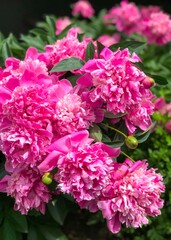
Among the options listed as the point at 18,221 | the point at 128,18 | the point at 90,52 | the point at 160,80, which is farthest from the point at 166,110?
the point at 128,18

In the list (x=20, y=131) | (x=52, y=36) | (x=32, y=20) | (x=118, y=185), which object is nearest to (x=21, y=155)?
(x=20, y=131)

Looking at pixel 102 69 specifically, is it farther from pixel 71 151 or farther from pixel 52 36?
pixel 52 36

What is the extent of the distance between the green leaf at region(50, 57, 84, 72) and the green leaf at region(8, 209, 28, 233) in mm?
598

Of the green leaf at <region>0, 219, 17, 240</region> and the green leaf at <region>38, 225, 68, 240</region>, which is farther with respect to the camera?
the green leaf at <region>38, 225, 68, 240</region>

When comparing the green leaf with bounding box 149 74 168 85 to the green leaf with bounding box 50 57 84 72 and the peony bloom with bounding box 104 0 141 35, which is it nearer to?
the green leaf with bounding box 50 57 84 72

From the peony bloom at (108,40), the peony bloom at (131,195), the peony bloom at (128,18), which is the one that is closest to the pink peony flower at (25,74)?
the peony bloom at (131,195)

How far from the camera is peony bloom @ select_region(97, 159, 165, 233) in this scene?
4.30ft

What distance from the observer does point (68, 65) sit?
146 cm

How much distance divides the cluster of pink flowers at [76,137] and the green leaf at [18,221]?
25 cm

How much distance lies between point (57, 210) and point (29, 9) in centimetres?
376

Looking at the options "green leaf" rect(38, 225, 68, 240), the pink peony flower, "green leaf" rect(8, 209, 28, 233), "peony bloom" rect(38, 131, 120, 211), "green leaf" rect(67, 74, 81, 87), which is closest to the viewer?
"peony bloom" rect(38, 131, 120, 211)

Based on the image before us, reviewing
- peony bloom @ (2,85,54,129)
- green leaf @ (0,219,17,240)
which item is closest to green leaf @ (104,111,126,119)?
peony bloom @ (2,85,54,129)

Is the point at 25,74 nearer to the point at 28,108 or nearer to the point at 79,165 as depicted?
the point at 28,108

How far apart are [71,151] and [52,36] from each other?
1055 mm
